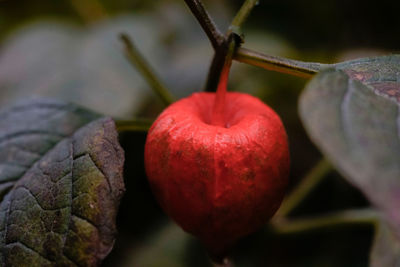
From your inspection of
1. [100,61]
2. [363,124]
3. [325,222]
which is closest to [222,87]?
[363,124]

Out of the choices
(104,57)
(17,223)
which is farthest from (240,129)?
(104,57)

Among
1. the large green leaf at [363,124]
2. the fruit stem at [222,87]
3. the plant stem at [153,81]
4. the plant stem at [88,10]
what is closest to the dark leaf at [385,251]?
the large green leaf at [363,124]

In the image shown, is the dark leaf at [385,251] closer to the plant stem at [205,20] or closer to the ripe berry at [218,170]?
the ripe berry at [218,170]

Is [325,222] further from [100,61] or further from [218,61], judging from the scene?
[100,61]

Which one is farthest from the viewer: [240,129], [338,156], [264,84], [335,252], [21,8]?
[21,8]

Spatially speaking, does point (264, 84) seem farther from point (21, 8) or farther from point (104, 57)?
point (21, 8)

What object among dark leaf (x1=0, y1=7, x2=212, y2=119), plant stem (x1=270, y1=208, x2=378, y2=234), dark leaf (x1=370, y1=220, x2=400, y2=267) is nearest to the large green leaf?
dark leaf (x1=370, y1=220, x2=400, y2=267)

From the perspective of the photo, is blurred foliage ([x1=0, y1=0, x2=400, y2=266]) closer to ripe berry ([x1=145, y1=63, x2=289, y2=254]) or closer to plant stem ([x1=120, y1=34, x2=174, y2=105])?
plant stem ([x1=120, y1=34, x2=174, y2=105])
